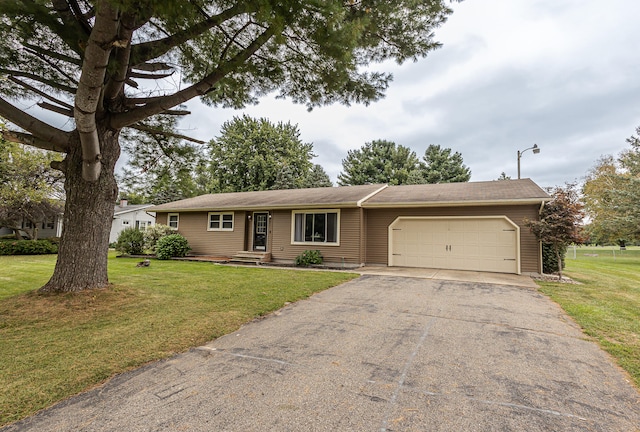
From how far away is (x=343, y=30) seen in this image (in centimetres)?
404

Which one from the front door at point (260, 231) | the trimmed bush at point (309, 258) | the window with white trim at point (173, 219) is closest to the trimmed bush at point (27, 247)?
the window with white trim at point (173, 219)

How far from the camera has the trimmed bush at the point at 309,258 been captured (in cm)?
1139

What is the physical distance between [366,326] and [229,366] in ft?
6.88

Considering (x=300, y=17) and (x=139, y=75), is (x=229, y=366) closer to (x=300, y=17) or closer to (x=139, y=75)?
(x=300, y=17)

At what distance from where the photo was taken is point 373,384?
8.64 feet

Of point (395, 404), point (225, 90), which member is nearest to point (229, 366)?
point (395, 404)

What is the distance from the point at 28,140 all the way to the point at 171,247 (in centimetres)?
878

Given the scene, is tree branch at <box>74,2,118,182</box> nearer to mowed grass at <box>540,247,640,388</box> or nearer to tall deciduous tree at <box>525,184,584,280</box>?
mowed grass at <box>540,247,640,388</box>

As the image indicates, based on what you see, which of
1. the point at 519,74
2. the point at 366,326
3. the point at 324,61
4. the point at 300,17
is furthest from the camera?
the point at 519,74

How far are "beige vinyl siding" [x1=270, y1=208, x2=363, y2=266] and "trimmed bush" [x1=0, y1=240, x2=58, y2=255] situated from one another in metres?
13.1

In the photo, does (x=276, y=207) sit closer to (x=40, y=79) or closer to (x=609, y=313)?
(x=40, y=79)

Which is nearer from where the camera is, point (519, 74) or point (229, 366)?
point (229, 366)

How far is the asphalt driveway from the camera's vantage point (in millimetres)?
2096

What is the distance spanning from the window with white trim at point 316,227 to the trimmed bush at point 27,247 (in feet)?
46.6
